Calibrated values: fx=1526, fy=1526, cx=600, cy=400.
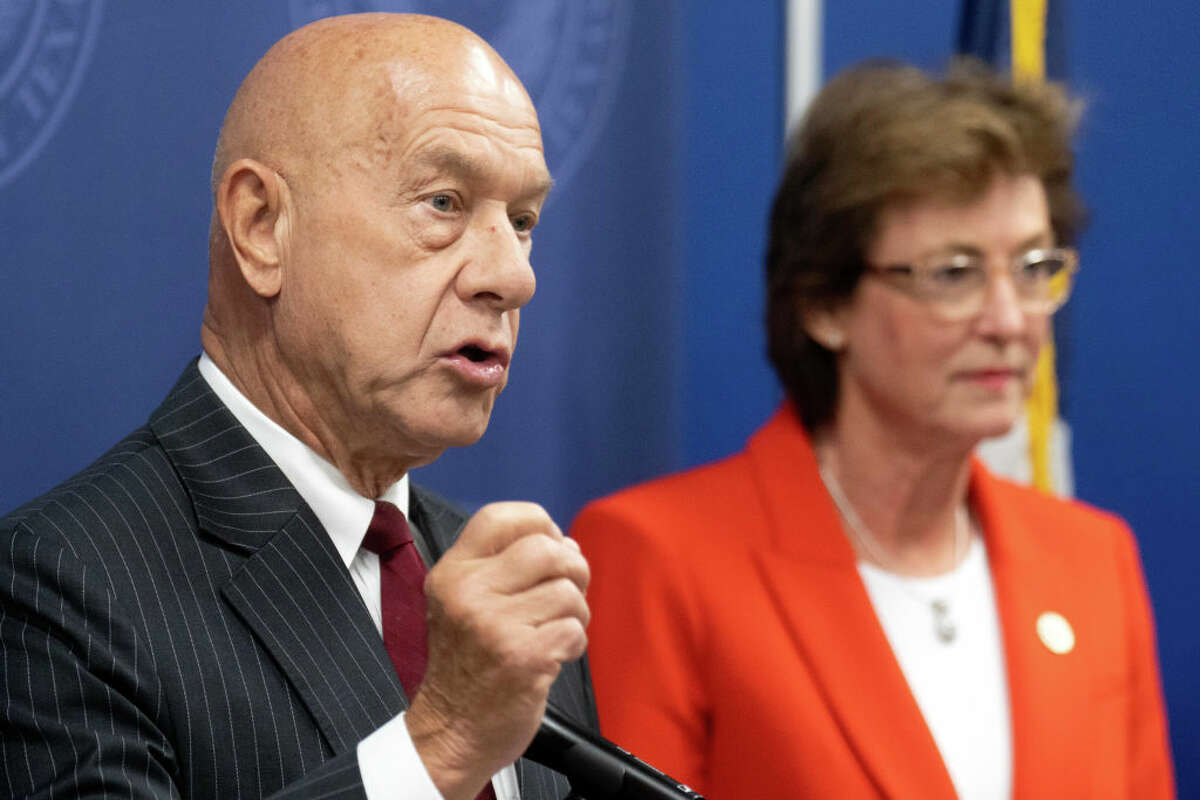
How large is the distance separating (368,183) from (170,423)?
0.91 ft

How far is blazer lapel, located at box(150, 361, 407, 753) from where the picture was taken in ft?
4.07

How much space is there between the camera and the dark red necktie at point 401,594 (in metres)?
1.33

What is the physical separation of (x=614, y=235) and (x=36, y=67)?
1.12 m

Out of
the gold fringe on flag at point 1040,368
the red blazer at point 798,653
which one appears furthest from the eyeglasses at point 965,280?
the gold fringe on flag at point 1040,368

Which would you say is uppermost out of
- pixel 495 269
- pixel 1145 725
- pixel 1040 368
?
pixel 1040 368

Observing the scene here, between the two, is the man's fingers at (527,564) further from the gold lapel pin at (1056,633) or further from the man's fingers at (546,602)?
the gold lapel pin at (1056,633)

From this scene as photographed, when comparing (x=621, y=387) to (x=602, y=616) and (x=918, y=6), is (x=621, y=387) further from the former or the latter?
(x=918, y=6)

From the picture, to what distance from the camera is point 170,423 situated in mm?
1351

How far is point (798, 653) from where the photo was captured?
221 centimetres

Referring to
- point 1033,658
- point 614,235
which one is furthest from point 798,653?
point 614,235

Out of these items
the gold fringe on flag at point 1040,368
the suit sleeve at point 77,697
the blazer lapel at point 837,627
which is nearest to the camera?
the suit sleeve at point 77,697

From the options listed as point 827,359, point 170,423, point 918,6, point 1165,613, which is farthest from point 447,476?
point 1165,613

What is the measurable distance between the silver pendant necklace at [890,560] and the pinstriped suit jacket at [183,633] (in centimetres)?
122

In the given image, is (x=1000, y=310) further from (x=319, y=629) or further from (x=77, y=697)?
(x=77, y=697)
